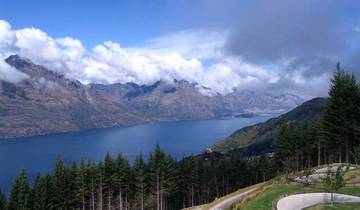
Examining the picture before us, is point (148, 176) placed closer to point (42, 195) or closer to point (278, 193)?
point (42, 195)

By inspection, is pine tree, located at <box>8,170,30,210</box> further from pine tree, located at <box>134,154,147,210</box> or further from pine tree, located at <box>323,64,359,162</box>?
pine tree, located at <box>323,64,359,162</box>

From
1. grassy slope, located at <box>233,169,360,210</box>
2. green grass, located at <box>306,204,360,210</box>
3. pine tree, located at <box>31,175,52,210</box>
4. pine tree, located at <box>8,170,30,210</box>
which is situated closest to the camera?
green grass, located at <box>306,204,360,210</box>

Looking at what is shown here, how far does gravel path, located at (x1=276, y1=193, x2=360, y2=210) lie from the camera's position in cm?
3297

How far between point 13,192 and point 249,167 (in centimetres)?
6425

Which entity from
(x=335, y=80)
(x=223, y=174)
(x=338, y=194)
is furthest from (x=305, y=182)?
(x=223, y=174)

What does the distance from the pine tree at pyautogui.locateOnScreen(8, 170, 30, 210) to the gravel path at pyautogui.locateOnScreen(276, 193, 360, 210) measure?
6729cm

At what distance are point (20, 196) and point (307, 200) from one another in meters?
70.1

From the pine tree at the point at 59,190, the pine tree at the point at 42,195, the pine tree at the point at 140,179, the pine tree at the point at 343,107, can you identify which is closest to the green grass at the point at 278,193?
the pine tree at the point at 343,107

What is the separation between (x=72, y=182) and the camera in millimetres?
91188

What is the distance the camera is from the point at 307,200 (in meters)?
34.9

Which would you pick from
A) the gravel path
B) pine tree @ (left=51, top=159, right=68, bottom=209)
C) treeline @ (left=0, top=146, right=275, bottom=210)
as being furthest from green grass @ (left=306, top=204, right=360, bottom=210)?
pine tree @ (left=51, top=159, right=68, bottom=209)

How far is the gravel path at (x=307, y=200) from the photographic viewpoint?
108 ft

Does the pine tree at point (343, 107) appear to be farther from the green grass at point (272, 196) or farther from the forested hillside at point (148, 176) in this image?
the green grass at point (272, 196)

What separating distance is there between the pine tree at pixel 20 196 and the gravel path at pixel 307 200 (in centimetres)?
6729
